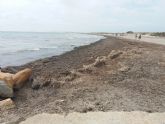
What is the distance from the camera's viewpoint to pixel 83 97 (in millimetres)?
8453

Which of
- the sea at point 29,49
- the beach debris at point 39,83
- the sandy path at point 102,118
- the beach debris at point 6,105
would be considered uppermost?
the sandy path at point 102,118

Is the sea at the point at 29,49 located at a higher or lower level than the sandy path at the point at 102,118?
lower

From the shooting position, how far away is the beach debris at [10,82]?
30.3 feet

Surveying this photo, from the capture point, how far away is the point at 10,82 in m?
10.5

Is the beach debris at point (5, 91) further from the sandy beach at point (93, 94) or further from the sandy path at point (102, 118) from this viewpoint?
the sandy path at point (102, 118)

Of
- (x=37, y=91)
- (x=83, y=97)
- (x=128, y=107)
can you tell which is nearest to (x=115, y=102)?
(x=128, y=107)

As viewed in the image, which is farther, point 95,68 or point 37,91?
point 95,68

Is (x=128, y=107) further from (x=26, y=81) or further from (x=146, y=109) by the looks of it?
(x=26, y=81)

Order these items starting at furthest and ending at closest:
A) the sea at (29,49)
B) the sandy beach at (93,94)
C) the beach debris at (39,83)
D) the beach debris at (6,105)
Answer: the sea at (29,49) → the beach debris at (39,83) → the beach debris at (6,105) → the sandy beach at (93,94)

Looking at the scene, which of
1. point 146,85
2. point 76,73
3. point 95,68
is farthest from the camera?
point 95,68

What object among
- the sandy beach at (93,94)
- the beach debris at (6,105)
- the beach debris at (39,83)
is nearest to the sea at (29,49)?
the beach debris at (39,83)

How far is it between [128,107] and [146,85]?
9.37 ft

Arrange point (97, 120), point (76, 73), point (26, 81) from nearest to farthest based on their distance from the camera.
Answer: point (97, 120)
point (26, 81)
point (76, 73)

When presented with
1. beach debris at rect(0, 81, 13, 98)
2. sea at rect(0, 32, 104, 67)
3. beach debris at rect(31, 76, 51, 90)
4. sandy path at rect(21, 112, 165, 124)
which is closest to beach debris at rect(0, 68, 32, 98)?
beach debris at rect(0, 81, 13, 98)
